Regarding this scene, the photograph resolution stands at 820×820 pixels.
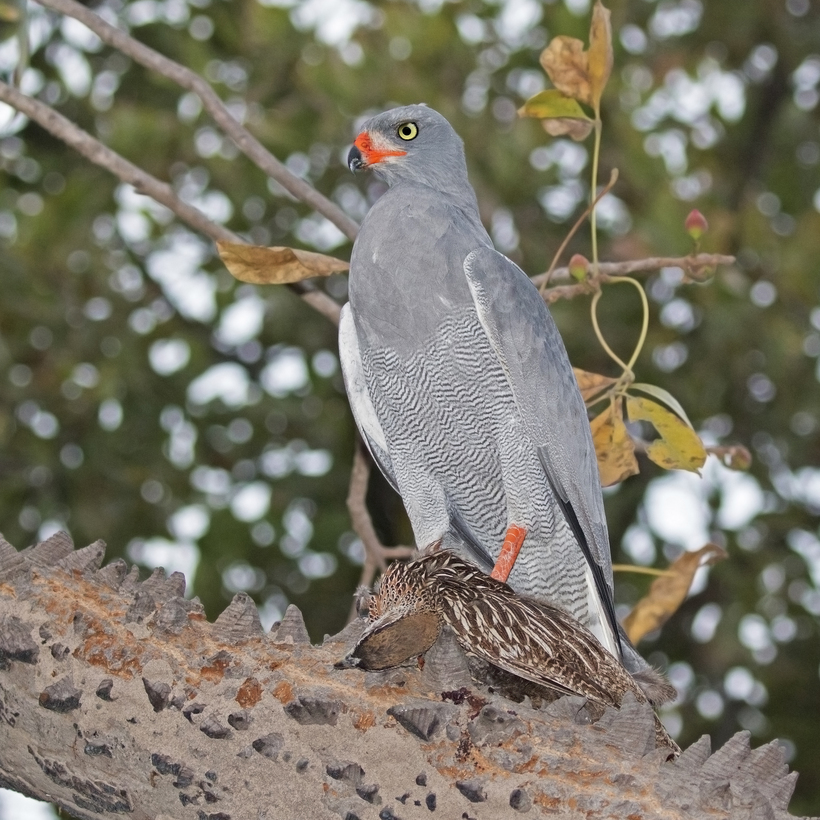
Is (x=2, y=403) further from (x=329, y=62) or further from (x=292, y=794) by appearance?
(x=292, y=794)

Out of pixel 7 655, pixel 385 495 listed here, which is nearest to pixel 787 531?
pixel 385 495

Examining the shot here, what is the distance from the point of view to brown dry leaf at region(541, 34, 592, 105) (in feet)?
9.44

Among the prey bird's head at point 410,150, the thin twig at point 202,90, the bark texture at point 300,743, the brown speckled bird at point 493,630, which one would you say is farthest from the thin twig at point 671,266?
the bark texture at point 300,743

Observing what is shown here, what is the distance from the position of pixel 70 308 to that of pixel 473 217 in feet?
8.08

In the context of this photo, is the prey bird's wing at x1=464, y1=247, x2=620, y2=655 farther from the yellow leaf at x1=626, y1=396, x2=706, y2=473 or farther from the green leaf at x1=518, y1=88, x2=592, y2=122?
the green leaf at x1=518, y1=88, x2=592, y2=122

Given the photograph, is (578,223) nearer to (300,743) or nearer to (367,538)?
(367,538)

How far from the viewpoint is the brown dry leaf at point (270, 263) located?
270 cm

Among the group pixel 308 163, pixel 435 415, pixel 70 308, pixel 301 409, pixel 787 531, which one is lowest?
pixel 787 531

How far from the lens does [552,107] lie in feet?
9.63

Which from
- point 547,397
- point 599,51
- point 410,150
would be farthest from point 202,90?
point 547,397

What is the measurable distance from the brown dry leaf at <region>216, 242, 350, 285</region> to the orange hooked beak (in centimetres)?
51

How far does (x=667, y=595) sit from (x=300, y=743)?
1.78m

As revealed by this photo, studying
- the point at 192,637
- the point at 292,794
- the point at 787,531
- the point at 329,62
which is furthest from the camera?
the point at 787,531

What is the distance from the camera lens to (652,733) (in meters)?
1.69
